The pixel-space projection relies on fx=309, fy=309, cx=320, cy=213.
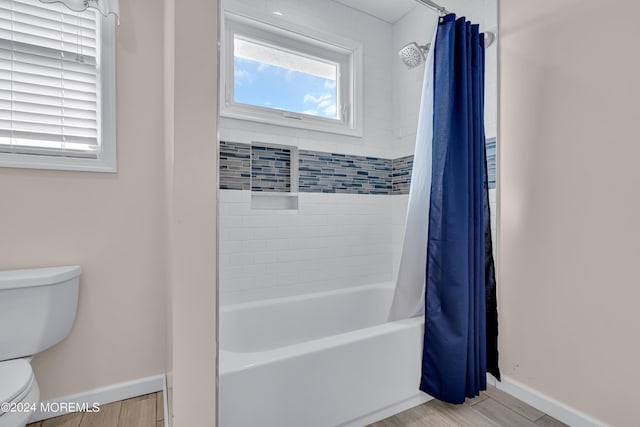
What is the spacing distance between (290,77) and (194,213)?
1.67 m

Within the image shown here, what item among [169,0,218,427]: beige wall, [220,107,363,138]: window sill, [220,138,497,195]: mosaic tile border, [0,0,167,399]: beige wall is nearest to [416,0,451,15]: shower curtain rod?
[220,138,497,195]: mosaic tile border

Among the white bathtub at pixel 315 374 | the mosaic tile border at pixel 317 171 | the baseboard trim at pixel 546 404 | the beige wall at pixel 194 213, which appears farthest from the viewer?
the mosaic tile border at pixel 317 171

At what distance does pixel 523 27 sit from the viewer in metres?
1.67

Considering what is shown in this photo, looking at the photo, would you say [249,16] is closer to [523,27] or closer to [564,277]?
[523,27]

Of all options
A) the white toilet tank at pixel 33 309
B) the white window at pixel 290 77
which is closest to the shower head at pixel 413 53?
the white window at pixel 290 77

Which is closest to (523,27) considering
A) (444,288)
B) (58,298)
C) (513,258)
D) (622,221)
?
(622,221)

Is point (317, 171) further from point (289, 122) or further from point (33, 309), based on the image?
point (33, 309)

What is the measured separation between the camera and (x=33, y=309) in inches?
52.5

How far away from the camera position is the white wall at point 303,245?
199cm

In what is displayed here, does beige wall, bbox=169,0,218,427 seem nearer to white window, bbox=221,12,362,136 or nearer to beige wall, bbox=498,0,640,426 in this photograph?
white window, bbox=221,12,362,136

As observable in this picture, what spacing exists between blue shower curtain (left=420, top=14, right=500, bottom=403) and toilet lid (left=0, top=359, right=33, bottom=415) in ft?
5.51

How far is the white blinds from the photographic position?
1452 millimetres

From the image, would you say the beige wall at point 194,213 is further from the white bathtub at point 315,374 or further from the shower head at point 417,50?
the shower head at point 417,50

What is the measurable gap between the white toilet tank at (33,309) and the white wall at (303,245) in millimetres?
776
